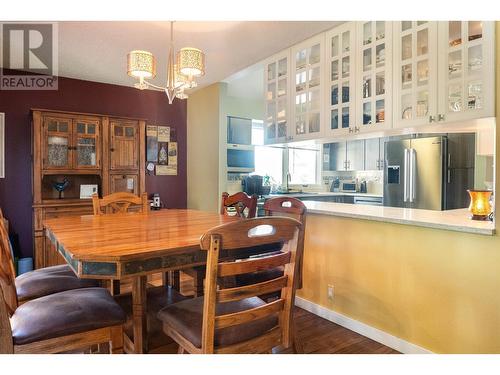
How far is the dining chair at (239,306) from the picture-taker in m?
1.05

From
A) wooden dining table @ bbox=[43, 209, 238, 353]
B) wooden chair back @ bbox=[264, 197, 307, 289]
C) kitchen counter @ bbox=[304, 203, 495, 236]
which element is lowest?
wooden dining table @ bbox=[43, 209, 238, 353]

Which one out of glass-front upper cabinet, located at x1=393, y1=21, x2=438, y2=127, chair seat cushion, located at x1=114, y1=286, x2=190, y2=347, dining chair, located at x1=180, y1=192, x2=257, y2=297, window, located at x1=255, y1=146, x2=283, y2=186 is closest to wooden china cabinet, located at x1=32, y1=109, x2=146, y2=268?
dining chair, located at x1=180, y1=192, x2=257, y2=297

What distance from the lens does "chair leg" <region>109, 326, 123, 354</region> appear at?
1351 millimetres

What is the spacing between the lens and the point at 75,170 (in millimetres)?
3639

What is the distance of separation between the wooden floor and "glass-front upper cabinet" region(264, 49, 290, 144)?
5.20 ft

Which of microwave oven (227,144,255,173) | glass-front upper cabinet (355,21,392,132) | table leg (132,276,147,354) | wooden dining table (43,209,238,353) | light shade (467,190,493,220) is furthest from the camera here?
Answer: microwave oven (227,144,255,173)

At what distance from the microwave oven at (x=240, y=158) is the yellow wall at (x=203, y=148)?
343mm

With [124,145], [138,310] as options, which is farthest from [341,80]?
[124,145]

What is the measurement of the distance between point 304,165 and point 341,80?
3424 mm

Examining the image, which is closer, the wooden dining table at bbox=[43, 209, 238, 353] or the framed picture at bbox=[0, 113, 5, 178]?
the wooden dining table at bbox=[43, 209, 238, 353]

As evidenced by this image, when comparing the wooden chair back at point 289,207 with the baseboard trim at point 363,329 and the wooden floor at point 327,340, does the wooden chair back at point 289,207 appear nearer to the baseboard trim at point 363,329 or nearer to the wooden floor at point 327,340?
the wooden floor at point 327,340

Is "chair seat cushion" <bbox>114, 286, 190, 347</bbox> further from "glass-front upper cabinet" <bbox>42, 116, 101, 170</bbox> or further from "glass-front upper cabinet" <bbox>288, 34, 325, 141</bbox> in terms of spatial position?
"glass-front upper cabinet" <bbox>42, 116, 101, 170</bbox>

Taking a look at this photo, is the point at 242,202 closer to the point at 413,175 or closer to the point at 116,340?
the point at 116,340
